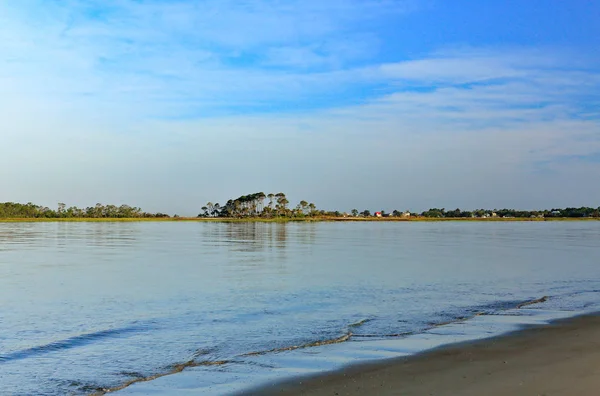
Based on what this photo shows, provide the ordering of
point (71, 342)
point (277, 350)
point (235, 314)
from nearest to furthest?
1. point (277, 350)
2. point (71, 342)
3. point (235, 314)

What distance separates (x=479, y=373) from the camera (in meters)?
9.02

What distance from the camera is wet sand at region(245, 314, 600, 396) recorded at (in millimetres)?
8094

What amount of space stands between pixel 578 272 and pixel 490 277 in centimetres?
618

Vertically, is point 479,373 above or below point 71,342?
above

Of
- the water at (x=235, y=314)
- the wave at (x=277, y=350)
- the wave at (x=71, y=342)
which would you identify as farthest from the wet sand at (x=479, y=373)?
the wave at (x=71, y=342)

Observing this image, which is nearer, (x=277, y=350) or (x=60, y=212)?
(x=277, y=350)

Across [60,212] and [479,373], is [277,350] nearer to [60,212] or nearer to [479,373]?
[479,373]

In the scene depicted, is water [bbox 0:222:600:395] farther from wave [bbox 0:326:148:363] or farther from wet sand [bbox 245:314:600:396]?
wet sand [bbox 245:314:600:396]

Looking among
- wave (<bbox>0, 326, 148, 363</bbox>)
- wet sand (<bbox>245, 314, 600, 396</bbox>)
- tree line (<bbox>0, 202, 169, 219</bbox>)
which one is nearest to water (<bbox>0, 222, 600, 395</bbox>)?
wave (<bbox>0, 326, 148, 363</bbox>)

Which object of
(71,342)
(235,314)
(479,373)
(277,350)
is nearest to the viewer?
(479,373)

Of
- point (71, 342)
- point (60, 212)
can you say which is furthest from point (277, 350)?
point (60, 212)

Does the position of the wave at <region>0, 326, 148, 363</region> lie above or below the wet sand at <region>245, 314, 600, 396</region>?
below

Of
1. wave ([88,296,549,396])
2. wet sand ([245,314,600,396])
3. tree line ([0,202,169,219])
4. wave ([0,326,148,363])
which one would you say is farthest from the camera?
tree line ([0,202,169,219])

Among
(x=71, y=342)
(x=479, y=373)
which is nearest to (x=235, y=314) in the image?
(x=71, y=342)
